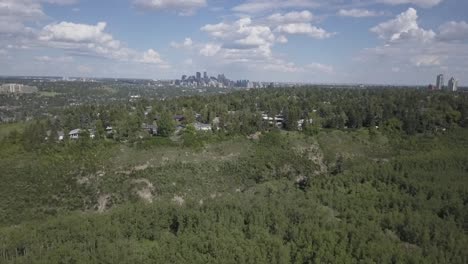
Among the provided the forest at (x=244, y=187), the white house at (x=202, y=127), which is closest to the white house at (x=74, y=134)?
the forest at (x=244, y=187)

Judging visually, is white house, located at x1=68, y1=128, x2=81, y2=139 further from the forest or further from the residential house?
the residential house

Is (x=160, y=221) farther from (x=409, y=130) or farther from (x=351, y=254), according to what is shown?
(x=409, y=130)

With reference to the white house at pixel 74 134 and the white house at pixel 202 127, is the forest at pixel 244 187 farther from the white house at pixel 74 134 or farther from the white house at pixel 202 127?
the white house at pixel 74 134

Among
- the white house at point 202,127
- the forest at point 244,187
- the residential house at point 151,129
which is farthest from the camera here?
the white house at point 202,127

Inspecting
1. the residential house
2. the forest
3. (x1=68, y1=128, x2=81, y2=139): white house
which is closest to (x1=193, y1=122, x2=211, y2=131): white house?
the forest

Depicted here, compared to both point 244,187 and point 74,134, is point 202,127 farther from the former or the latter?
point 244,187

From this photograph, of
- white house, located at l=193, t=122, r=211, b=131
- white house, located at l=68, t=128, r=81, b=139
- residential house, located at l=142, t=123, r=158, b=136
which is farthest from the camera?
white house, located at l=193, t=122, r=211, b=131

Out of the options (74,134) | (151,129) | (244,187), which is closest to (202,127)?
(151,129)

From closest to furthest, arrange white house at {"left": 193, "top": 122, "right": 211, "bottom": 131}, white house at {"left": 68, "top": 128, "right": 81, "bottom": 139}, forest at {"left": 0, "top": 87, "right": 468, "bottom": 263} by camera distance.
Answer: forest at {"left": 0, "top": 87, "right": 468, "bottom": 263}
white house at {"left": 68, "top": 128, "right": 81, "bottom": 139}
white house at {"left": 193, "top": 122, "right": 211, "bottom": 131}

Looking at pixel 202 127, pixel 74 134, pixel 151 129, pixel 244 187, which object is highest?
pixel 202 127
